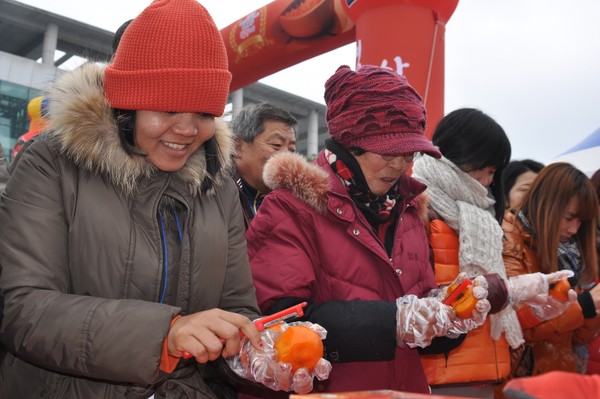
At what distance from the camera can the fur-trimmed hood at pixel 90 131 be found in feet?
3.81

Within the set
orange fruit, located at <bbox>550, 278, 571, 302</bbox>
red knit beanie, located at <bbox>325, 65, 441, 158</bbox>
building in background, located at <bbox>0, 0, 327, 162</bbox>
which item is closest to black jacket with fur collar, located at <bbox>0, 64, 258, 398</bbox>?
red knit beanie, located at <bbox>325, 65, 441, 158</bbox>

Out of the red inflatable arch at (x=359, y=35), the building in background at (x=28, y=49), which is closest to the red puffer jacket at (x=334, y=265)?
the red inflatable arch at (x=359, y=35)

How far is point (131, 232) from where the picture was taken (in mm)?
1146

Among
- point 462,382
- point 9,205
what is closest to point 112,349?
point 9,205

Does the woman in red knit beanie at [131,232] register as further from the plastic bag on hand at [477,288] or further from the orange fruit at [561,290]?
the orange fruit at [561,290]

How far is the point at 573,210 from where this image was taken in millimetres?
2402

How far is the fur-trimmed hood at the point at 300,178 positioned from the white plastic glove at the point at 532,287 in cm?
69

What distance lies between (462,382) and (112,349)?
4.03 feet

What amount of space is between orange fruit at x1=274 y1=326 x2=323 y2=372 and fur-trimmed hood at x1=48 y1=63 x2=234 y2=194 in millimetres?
485

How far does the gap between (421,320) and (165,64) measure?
0.89m

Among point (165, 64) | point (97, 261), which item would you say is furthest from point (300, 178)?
point (97, 261)

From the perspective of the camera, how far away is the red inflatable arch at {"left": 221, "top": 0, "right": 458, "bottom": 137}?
4352mm

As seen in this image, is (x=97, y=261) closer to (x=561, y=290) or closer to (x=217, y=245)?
(x=217, y=245)

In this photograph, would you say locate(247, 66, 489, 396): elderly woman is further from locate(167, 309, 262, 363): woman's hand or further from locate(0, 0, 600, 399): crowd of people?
locate(167, 309, 262, 363): woman's hand
